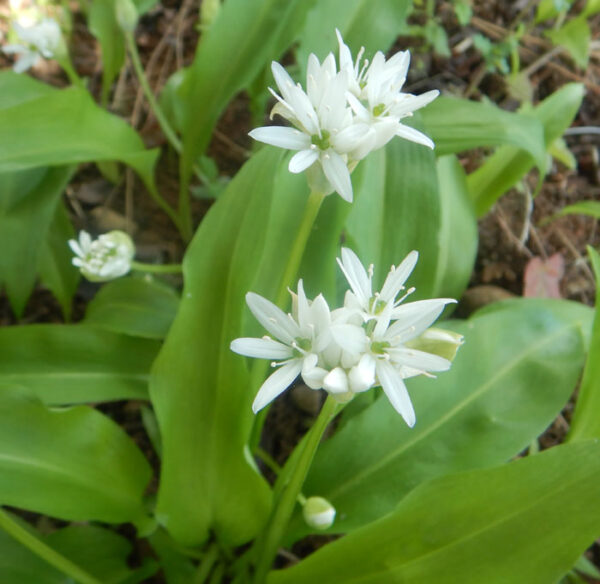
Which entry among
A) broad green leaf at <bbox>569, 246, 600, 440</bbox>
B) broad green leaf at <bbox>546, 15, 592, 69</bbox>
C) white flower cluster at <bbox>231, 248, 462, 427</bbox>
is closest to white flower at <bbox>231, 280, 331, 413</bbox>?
white flower cluster at <bbox>231, 248, 462, 427</bbox>

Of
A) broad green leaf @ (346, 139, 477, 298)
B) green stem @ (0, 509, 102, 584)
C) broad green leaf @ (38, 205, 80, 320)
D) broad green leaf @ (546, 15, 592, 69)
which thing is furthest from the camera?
broad green leaf @ (546, 15, 592, 69)

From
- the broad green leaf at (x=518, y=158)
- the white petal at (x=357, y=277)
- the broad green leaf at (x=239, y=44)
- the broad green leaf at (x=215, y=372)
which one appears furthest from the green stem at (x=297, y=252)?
the broad green leaf at (x=518, y=158)

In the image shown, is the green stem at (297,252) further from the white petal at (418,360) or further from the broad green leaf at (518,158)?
the broad green leaf at (518,158)

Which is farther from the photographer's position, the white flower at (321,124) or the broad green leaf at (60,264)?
the broad green leaf at (60,264)

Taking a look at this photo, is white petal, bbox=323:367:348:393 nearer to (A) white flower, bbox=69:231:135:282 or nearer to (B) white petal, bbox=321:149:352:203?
(B) white petal, bbox=321:149:352:203

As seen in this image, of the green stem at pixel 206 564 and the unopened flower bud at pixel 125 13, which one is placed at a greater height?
the unopened flower bud at pixel 125 13

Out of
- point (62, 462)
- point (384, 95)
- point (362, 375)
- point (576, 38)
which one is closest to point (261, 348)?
point (362, 375)

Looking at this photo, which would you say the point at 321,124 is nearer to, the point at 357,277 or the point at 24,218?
the point at 357,277
